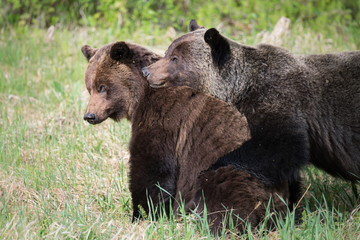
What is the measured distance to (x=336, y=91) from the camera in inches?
180

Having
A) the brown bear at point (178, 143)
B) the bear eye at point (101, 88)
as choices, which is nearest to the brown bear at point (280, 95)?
the brown bear at point (178, 143)

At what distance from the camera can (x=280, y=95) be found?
178 inches

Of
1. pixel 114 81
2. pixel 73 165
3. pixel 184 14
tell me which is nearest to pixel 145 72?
pixel 114 81

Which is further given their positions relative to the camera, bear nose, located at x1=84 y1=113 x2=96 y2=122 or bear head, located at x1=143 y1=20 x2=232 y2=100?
bear nose, located at x1=84 y1=113 x2=96 y2=122

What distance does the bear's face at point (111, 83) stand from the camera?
5.10 metres

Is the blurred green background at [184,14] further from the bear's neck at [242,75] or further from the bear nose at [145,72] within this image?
the bear's neck at [242,75]

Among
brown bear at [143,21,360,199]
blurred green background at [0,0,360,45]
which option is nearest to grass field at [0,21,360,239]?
brown bear at [143,21,360,199]

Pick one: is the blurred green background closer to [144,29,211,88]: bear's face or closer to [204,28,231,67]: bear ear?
[144,29,211,88]: bear's face

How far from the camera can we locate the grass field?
4230 mm

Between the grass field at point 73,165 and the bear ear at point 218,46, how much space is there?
1618 millimetres

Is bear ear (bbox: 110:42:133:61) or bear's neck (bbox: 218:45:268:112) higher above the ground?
bear ear (bbox: 110:42:133:61)

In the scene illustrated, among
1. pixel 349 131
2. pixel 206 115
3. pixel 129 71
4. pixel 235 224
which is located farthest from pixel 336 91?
pixel 129 71

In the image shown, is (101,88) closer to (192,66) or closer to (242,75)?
(192,66)

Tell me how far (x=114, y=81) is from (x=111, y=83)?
4cm
